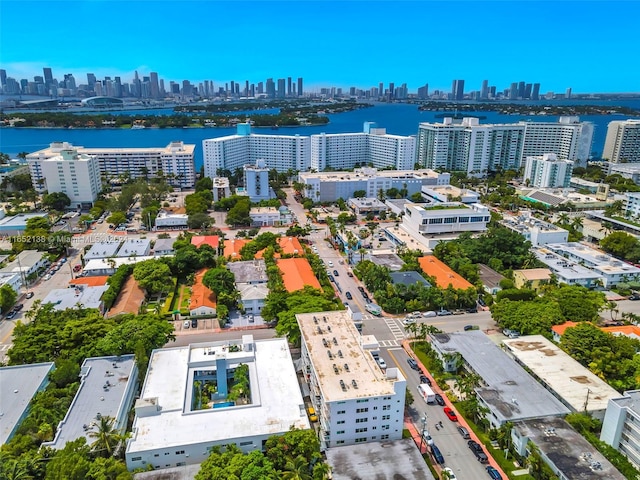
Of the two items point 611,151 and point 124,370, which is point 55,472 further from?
point 611,151

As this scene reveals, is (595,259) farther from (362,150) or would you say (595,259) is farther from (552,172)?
(362,150)

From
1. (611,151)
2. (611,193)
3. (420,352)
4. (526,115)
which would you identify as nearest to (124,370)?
(420,352)

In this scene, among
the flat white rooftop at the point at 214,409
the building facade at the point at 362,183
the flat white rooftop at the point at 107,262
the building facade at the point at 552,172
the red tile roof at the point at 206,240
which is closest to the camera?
the flat white rooftop at the point at 214,409

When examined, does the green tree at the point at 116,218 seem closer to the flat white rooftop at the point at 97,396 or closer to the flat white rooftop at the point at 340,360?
the flat white rooftop at the point at 97,396

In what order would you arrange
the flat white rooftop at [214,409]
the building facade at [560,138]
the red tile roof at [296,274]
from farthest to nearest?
1. the building facade at [560,138]
2. the red tile roof at [296,274]
3. the flat white rooftop at [214,409]

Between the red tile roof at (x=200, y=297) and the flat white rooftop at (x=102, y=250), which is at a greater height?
the flat white rooftop at (x=102, y=250)

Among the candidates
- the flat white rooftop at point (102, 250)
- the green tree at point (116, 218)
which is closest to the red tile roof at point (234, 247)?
the flat white rooftop at point (102, 250)
